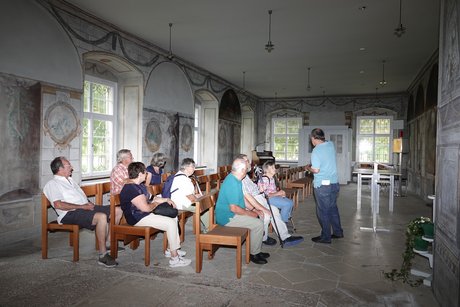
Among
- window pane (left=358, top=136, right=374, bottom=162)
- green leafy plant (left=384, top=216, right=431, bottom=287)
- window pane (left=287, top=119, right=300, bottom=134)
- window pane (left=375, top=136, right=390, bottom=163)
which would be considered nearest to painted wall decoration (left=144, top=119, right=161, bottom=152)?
green leafy plant (left=384, top=216, right=431, bottom=287)

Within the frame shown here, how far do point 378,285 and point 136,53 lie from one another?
633 cm

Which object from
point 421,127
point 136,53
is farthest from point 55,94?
point 421,127

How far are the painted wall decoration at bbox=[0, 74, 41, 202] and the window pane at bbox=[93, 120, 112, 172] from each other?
204cm

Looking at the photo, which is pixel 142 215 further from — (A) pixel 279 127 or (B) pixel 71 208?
(A) pixel 279 127

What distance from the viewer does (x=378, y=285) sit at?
131 inches

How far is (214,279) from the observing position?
3.41 metres

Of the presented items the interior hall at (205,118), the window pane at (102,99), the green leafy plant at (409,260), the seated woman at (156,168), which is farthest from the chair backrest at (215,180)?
the green leafy plant at (409,260)

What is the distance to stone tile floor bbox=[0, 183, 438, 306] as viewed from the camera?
9.75ft

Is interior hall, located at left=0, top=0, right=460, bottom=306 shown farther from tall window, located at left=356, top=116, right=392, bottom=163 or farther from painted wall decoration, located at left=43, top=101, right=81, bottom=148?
tall window, located at left=356, top=116, right=392, bottom=163

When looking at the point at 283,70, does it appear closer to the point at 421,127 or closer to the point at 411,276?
the point at 421,127

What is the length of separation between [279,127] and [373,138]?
4.18m

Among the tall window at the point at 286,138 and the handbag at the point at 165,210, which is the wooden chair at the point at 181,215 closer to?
the handbag at the point at 165,210

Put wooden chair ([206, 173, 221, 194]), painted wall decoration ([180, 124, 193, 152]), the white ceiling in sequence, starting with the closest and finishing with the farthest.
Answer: the white ceiling < wooden chair ([206, 173, 221, 194]) < painted wall decoration ([180, 124, 193, 152])

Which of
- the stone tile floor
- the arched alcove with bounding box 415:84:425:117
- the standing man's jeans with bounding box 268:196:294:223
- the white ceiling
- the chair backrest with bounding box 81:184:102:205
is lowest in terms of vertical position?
the stone tile floor
